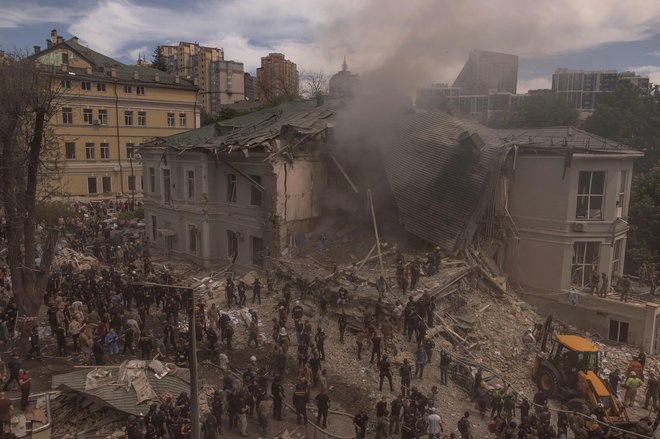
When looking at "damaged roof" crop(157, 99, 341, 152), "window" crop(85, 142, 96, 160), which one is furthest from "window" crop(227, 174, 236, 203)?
"window" crop(85, 142, 96, 160)

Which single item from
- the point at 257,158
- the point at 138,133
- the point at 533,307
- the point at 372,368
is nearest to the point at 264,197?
the point at 257,158

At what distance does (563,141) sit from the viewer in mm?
24391

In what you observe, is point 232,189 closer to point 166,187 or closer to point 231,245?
point 231,245

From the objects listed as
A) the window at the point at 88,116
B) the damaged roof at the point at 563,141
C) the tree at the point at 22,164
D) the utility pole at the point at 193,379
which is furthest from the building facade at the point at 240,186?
the window at the point at 88,116

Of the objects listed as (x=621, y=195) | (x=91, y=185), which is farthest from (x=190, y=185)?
(x=91, y=185)

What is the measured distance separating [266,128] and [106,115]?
27.3 meters

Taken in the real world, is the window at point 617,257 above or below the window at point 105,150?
below

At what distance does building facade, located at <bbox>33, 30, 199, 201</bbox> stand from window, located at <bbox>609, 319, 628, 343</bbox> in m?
39.0

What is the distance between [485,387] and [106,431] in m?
11.0

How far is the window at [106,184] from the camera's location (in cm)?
5081

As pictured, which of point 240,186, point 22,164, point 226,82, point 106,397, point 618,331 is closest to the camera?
point 106,397

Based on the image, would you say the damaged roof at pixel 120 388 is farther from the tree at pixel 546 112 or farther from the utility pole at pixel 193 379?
the tree at pixel 546 112

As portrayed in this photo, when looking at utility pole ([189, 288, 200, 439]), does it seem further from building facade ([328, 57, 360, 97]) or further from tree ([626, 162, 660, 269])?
tree ([626, 162, 660, 269])

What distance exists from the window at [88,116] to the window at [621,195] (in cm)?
4349
